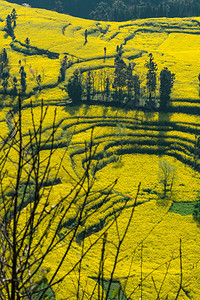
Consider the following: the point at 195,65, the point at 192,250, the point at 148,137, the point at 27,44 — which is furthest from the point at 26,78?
the point at 192,250

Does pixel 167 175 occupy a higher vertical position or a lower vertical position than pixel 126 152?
lower

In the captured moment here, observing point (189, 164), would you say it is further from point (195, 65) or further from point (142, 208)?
point (195, 65)

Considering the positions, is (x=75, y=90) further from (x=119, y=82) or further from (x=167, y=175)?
(x=167, y=175)

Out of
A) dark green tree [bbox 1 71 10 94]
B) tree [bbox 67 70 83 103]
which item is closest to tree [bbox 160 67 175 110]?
tree [bbox 67 70 83 103]

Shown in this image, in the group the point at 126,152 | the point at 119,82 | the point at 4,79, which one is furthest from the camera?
the point at 4,79

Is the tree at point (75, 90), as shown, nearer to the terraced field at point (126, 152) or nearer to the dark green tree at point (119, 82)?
the terraced field at point (126, 152)

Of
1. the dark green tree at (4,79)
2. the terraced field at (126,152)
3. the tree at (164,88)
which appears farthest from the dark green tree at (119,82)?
the dark green tree at (4,79)

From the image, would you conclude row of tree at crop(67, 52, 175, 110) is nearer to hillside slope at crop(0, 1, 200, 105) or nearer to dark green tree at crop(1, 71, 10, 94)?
hillside slope at crop(0, 1, 200, 105)

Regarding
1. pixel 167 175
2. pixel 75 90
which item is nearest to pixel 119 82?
pixel 75 90
